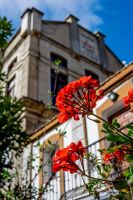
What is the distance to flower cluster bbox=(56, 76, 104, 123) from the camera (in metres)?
2.58

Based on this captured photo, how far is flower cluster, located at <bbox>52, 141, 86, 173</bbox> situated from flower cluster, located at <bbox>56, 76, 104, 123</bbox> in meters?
0.32

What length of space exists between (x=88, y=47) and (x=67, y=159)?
1996cm

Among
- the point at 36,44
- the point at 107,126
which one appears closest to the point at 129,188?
the point at 107,126

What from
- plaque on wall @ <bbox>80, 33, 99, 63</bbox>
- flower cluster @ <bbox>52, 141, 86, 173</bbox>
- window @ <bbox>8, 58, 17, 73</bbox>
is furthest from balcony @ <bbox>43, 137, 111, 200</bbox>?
plaque on wall @ <bbox>80, 33, 99, 63</bbox>

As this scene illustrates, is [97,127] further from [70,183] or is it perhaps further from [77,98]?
[77,98]

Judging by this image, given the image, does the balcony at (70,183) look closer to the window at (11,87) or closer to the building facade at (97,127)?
the building facade at (97,127)

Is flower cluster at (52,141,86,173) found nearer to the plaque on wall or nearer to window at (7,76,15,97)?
window at (7,76,15,97)

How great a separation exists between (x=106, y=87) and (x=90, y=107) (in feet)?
21.1

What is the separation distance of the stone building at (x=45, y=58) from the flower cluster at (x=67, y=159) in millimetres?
11516

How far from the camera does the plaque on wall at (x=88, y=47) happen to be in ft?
69.4

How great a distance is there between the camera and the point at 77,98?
2.61 metres

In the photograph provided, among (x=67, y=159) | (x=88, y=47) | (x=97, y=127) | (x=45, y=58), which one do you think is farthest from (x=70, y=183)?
(x=88, y=47)

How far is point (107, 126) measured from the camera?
245 centimetres

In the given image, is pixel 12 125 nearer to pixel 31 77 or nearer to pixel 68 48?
pixel 31 77
